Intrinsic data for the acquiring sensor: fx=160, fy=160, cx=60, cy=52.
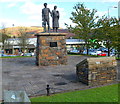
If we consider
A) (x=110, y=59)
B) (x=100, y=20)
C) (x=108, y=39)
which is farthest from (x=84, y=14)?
(x=110, y=59)

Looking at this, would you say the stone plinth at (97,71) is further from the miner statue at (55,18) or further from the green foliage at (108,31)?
the green foliage at (108,31)

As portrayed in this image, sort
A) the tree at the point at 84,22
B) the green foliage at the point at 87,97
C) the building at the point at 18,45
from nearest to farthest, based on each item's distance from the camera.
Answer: the green foliage at the point at 87,97, the tree at the point at 84,22, the building at the point at 18,45

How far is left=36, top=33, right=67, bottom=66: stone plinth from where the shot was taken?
16.3 m

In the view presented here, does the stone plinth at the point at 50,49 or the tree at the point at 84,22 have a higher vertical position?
the tree at the point at 84,22

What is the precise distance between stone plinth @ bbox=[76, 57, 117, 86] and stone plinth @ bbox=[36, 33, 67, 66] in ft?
23.4

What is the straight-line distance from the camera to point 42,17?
1689cm

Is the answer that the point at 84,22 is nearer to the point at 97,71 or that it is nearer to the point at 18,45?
the point at 97,71

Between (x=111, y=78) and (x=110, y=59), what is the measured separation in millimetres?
1114

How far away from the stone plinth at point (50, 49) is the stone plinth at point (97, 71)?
7.14 metres

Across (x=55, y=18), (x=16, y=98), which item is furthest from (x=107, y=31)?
(x=16, y=98)

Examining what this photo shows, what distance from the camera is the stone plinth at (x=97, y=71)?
28.7 ft

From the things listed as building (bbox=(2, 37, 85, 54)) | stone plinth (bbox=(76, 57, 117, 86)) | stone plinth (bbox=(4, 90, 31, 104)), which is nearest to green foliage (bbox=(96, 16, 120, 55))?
stone plinth (bbox=(76, 57, 117, 86))

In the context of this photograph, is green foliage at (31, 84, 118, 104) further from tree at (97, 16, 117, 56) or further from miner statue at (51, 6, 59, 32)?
tree at (97, 16, 117, 56)

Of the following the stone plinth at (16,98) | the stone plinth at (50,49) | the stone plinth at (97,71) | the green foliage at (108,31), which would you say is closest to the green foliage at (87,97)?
the stone plinth at (97,71)
